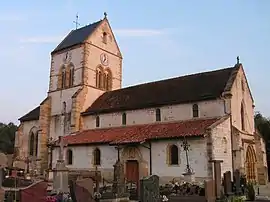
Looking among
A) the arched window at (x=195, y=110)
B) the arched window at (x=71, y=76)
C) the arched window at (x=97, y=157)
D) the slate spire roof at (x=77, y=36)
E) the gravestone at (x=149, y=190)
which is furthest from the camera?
the slate spire roof at (x=77, y=36)

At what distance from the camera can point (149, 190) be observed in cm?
1394

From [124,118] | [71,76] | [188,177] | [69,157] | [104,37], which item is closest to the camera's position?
[188,177]

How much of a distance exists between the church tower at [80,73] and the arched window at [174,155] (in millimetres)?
12820

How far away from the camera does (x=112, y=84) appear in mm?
40938

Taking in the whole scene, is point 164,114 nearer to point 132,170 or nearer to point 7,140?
point 132,170

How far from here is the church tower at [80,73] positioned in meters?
36.8

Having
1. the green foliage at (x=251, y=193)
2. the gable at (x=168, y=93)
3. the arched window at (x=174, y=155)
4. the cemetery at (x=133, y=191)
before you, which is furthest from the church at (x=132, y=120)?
the green foliage at (x=251, y=193)

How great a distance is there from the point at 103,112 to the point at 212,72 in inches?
450

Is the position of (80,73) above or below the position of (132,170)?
above

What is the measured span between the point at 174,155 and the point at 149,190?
1223 cm

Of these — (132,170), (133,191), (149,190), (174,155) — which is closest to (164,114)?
(174,155)

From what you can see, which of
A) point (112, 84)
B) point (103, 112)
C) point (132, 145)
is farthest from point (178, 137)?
point (112, 84)

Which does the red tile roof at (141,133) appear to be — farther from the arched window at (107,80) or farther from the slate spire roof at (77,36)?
the slate spire roof at (77,36)

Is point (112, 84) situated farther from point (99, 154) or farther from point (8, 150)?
point (8, 150)
